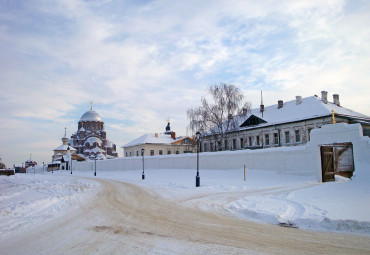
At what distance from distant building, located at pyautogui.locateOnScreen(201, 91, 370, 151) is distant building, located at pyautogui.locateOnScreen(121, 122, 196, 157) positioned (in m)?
18.3

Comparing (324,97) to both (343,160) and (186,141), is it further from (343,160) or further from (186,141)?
(186,141)

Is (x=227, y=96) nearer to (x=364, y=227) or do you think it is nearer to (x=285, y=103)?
(x=285, y=103)

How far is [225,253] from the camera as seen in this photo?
5523 millimetres

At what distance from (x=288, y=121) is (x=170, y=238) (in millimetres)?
37310

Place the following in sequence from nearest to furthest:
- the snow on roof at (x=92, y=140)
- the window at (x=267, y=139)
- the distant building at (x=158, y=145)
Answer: the window at (x=267, y=139) → the distant building at (x=158, y=145) → the snow on roof at (x=92, y=140)

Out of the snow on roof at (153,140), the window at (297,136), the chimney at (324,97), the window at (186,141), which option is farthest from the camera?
the window at (186,141)

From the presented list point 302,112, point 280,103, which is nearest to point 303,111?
point 302,112

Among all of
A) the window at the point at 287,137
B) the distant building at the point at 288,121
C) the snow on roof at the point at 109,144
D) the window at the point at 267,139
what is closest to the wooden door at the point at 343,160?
the distant building at the point at 288,121

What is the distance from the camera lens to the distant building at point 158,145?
65.6 metres

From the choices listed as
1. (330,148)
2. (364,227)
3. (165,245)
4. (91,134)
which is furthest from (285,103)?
(91,134)

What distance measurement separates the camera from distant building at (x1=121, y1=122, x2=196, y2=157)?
6556 cm

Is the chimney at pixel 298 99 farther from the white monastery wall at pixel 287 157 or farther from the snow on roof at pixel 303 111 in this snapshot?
the white monastery wall at pixel 287 157

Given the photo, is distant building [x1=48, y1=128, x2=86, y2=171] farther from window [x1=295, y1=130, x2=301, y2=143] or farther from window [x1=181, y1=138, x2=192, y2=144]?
window [x1=295, y1=130, x2=301, y2=143]

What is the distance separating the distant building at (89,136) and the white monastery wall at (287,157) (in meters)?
55.6
